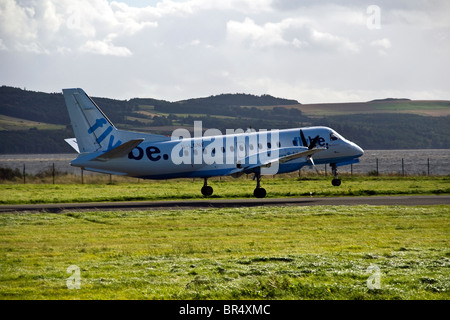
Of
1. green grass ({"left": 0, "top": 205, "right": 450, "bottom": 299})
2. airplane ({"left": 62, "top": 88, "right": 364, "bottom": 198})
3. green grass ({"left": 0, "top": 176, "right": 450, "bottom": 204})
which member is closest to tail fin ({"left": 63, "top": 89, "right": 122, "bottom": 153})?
airplane ({"left": 62, "top": 88, "right": 364, "bottom": 198})

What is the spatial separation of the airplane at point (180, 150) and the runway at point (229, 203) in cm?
186

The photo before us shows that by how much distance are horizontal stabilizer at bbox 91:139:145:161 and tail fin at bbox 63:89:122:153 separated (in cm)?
52

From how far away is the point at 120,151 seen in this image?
37000 millimetres

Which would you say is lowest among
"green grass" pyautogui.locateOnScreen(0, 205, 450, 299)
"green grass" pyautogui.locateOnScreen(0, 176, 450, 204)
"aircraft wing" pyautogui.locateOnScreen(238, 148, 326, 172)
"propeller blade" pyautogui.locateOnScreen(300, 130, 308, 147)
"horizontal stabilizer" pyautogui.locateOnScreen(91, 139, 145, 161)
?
"green grass" pyautogui.locateOnScreen(0, 176, 450, 204)

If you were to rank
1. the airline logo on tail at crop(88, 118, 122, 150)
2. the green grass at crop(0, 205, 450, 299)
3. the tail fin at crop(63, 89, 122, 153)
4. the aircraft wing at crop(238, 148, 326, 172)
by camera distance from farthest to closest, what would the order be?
the aircraft wing at crop(238, 148, 326, 172) < the airline logo on tail at crop(88, 118, 122, 150) < the tail fin at crop(63, 89, 122, 153) < the green grass at crop(0, 205, 450, 299)

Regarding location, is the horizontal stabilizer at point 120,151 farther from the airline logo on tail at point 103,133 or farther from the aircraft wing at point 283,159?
the aircraft wing at point 283,159

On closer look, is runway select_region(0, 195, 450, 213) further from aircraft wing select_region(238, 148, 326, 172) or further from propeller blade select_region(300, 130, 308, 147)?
propeller blade select_region(300, 130, 308, 147)

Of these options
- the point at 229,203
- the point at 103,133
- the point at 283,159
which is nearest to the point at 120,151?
the point at 103,133

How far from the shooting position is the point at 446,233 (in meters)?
24.7

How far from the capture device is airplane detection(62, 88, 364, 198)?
3662 centimetres

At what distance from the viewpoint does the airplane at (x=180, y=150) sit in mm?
36625

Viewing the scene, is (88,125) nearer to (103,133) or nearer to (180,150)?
(103,133)

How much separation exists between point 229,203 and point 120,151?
300 inches
